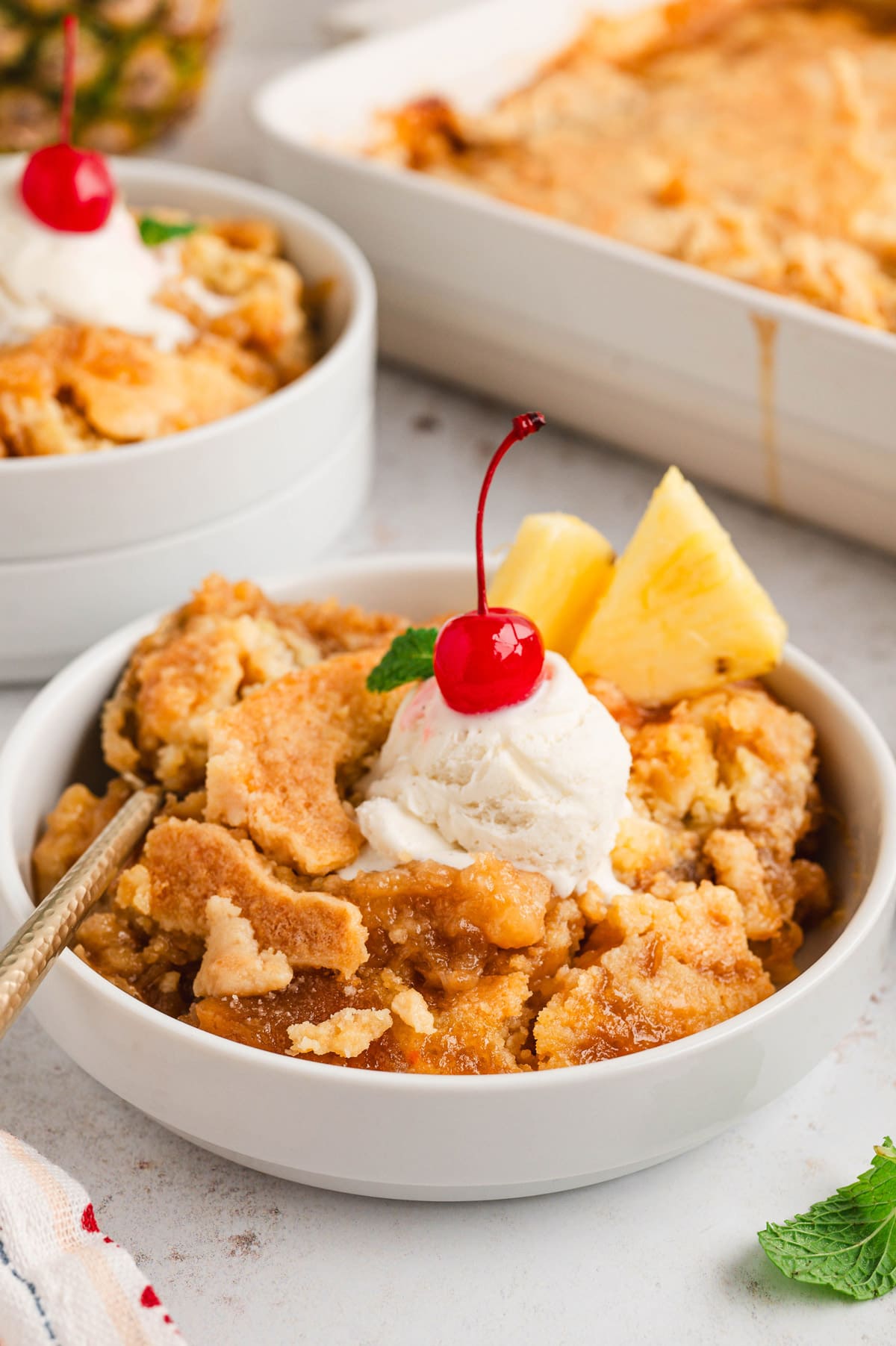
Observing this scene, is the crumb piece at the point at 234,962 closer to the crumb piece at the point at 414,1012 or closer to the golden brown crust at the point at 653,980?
the crumb piece at the point at 414,1012

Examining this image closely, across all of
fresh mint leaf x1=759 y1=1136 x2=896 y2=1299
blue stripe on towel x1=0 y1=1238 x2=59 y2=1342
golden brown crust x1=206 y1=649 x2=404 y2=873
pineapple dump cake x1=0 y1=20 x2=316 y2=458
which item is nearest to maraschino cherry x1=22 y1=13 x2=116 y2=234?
pineapple dump cake x1=0 y1=20 x2=316 y2=458

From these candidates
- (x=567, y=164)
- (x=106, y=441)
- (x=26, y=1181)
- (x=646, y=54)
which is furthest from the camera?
(x=646, y=54)

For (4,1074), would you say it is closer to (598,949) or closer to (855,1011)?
(598,949)

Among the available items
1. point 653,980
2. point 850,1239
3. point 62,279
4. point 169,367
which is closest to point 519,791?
point 653,980

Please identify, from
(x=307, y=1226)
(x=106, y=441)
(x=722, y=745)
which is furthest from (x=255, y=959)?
(x=106, y=441)

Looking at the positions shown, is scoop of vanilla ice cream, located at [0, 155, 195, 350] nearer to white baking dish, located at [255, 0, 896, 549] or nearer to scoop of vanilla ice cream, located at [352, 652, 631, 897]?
white baking dish, located at [255, 0, 896, 549]

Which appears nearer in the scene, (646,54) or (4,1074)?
(4,1074)
